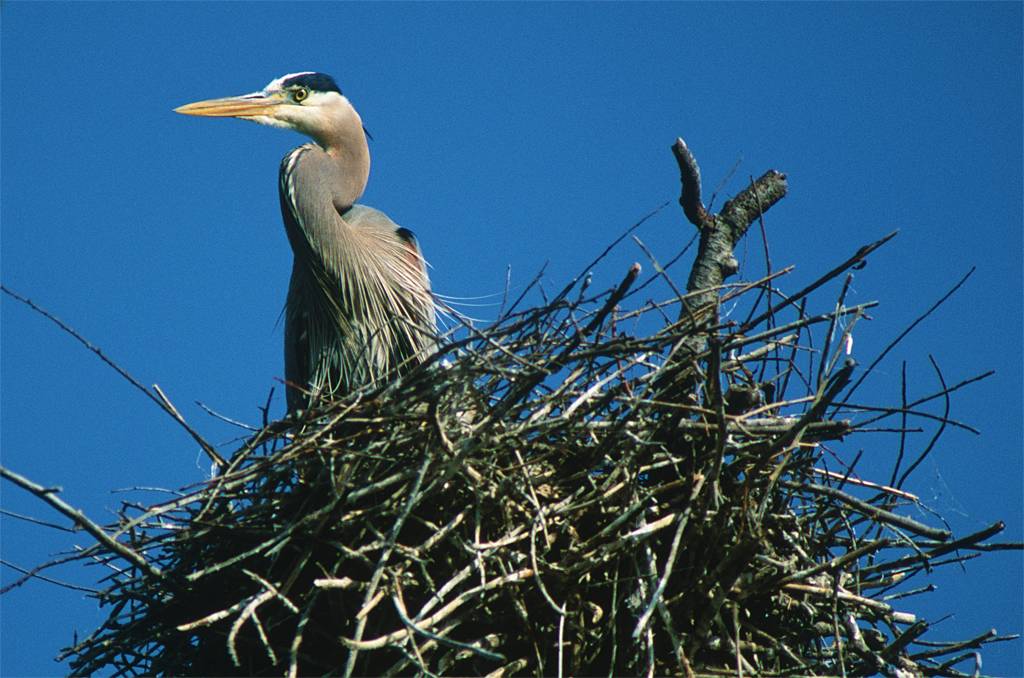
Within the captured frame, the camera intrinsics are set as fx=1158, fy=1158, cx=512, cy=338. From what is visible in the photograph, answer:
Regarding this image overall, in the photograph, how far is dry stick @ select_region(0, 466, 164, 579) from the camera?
1.93 m

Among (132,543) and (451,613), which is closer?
(451,613)

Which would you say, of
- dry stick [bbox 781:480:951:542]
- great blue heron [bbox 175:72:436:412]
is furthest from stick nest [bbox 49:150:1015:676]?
great blue heron [bbox 175:72:436:412]

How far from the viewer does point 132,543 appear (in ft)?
8.40

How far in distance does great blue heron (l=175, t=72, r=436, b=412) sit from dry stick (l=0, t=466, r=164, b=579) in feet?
4.11

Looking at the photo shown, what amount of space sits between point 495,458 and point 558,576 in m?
0.28

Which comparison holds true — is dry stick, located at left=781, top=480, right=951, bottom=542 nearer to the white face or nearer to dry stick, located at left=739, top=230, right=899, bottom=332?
dry stick, located at left=739, top=230, right=899, bottom=332

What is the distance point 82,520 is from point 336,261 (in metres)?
1.86

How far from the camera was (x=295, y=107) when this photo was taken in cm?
435

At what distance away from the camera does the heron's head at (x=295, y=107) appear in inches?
169

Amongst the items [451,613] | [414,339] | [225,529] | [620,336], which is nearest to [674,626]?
[451,613]

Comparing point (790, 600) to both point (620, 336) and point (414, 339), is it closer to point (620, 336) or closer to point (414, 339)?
point (620, 336)

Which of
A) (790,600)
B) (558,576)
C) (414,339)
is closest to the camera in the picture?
(558,576)

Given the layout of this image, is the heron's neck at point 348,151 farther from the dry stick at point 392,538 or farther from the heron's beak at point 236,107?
the dry stick at point 392,538

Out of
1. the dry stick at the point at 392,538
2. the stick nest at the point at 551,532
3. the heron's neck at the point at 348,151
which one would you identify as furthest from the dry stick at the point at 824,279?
the heron's neck at the point at 348,151
